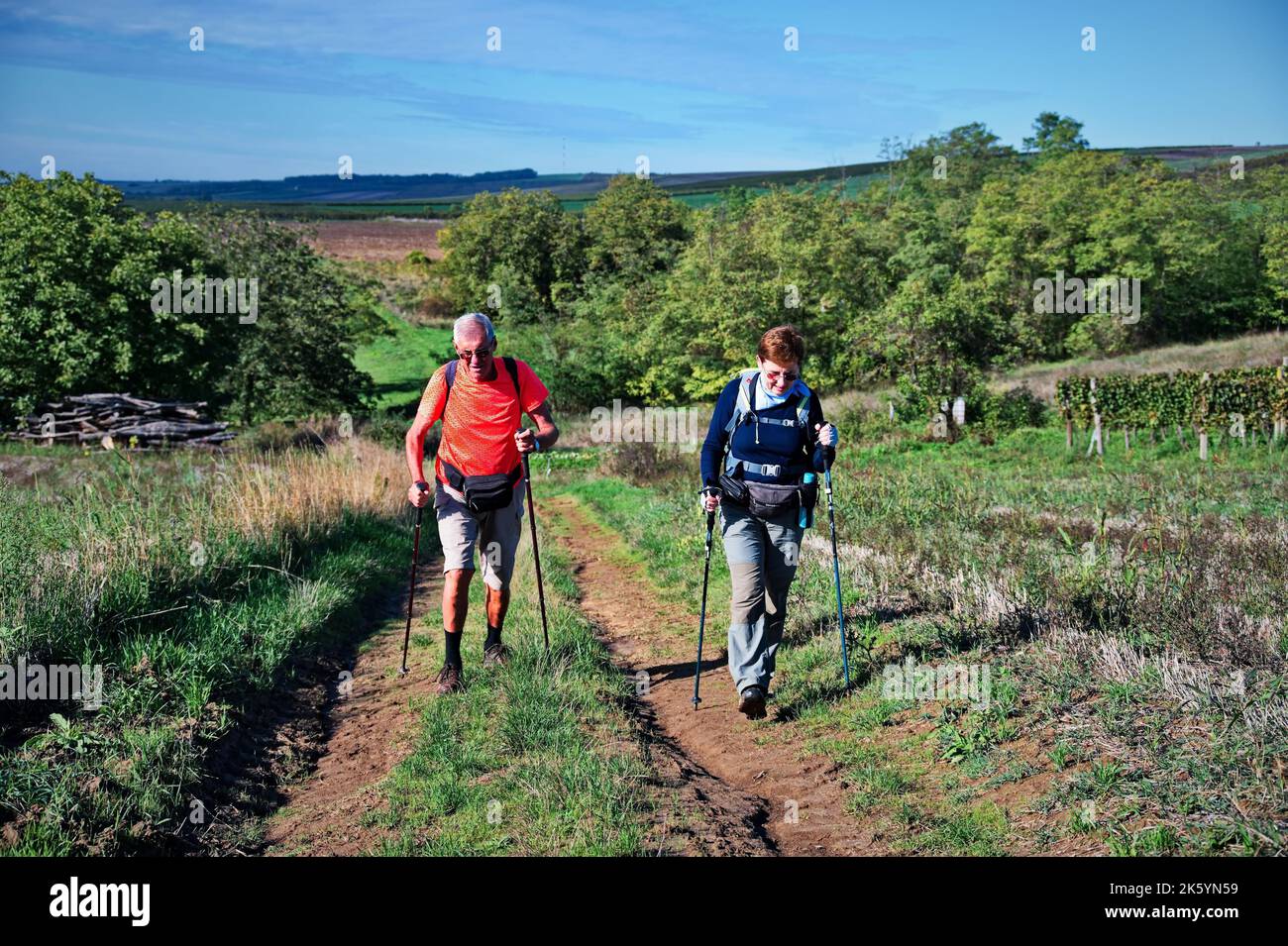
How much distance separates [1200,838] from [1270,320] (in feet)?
210

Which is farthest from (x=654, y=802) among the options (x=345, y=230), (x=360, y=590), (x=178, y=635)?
(x=345, y=230)

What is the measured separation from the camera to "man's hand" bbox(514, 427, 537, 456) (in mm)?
6438

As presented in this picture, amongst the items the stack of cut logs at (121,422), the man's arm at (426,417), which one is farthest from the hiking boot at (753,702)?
the stack of cut logs at (121,422)

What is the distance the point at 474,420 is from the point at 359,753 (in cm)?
224

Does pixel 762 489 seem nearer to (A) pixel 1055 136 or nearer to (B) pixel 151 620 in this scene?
(B) pixel 151 620

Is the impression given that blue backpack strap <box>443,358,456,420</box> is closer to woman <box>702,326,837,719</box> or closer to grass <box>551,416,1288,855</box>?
woman <box>702,326,837,719</box>

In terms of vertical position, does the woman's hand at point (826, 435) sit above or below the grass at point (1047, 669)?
above

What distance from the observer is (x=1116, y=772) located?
4.26 m

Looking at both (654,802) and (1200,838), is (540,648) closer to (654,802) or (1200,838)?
(654,802)

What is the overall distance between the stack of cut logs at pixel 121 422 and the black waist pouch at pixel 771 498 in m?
20.3

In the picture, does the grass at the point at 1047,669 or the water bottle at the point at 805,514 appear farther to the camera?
the water bottle at the point at 805,514

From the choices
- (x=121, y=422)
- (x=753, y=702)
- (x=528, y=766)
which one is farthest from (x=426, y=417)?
(x=121, y=422)

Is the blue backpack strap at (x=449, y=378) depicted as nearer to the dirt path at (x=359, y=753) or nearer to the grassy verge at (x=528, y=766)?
the grassy verge at (x=528, y=766)

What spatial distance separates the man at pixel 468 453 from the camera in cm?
638
